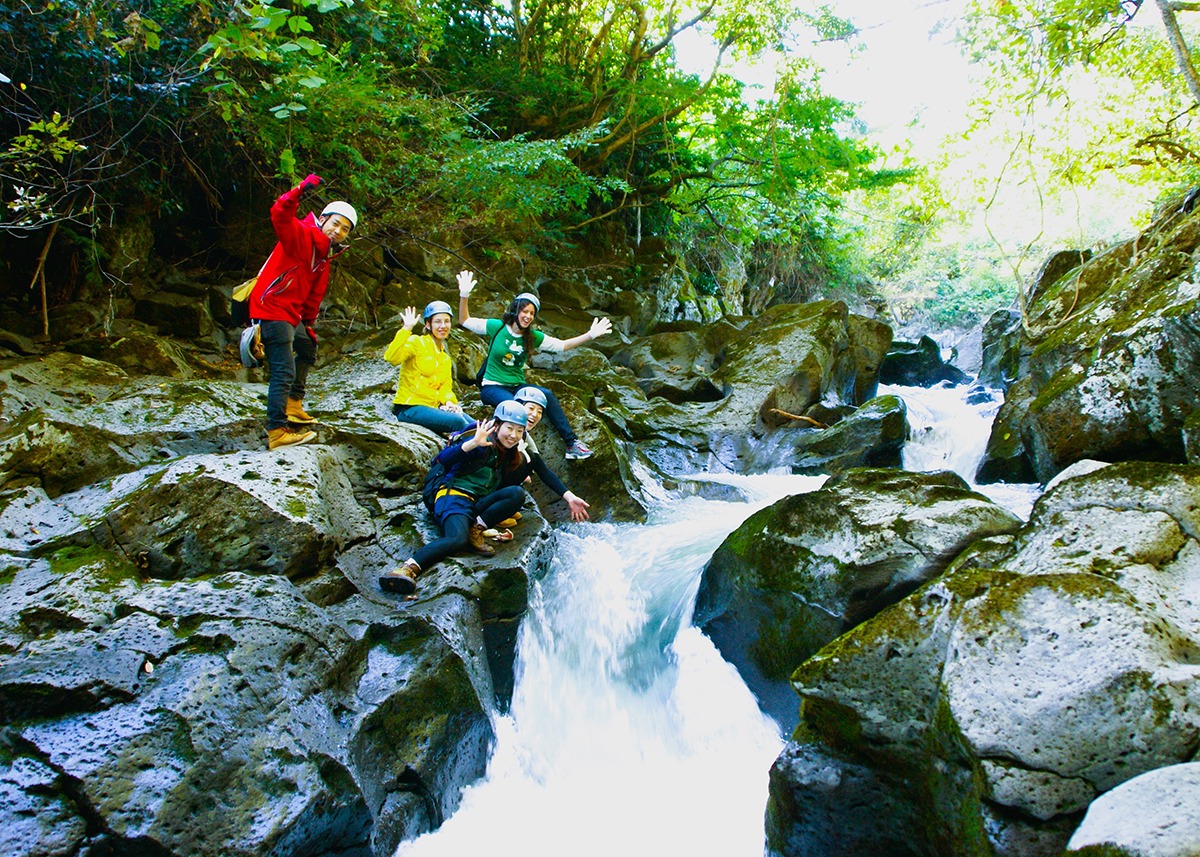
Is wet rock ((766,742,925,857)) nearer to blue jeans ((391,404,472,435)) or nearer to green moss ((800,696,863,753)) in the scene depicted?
Answer: green moss ((800,696,863,753))

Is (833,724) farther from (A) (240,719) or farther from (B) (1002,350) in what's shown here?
(B) (1002,350)

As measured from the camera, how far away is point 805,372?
1082cm

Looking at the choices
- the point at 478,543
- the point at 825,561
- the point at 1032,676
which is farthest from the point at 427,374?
the point at 1032,676

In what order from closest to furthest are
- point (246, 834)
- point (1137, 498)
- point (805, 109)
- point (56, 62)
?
point (246, 834)
point (1137, 498)
point (56, 62)
point (805, 109)

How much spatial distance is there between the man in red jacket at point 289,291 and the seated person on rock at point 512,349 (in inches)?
61.9

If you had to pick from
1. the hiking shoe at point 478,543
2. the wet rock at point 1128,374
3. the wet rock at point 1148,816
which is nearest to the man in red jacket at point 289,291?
the hiking shoe at point 478,543

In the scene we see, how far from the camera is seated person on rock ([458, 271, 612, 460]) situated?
6.33m

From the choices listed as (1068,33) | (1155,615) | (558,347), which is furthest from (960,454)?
(1155,615)

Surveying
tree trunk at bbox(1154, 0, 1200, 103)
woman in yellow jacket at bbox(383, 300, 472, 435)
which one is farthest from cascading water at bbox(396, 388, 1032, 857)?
tree trunk at bbox(1154, 0, 1200, 103)

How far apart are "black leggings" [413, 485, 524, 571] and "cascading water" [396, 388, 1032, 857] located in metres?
0.67

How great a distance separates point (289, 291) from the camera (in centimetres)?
485

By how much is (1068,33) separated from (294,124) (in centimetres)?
909

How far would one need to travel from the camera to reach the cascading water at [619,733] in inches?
151

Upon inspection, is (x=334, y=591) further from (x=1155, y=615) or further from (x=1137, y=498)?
(x=1137, y=498)
